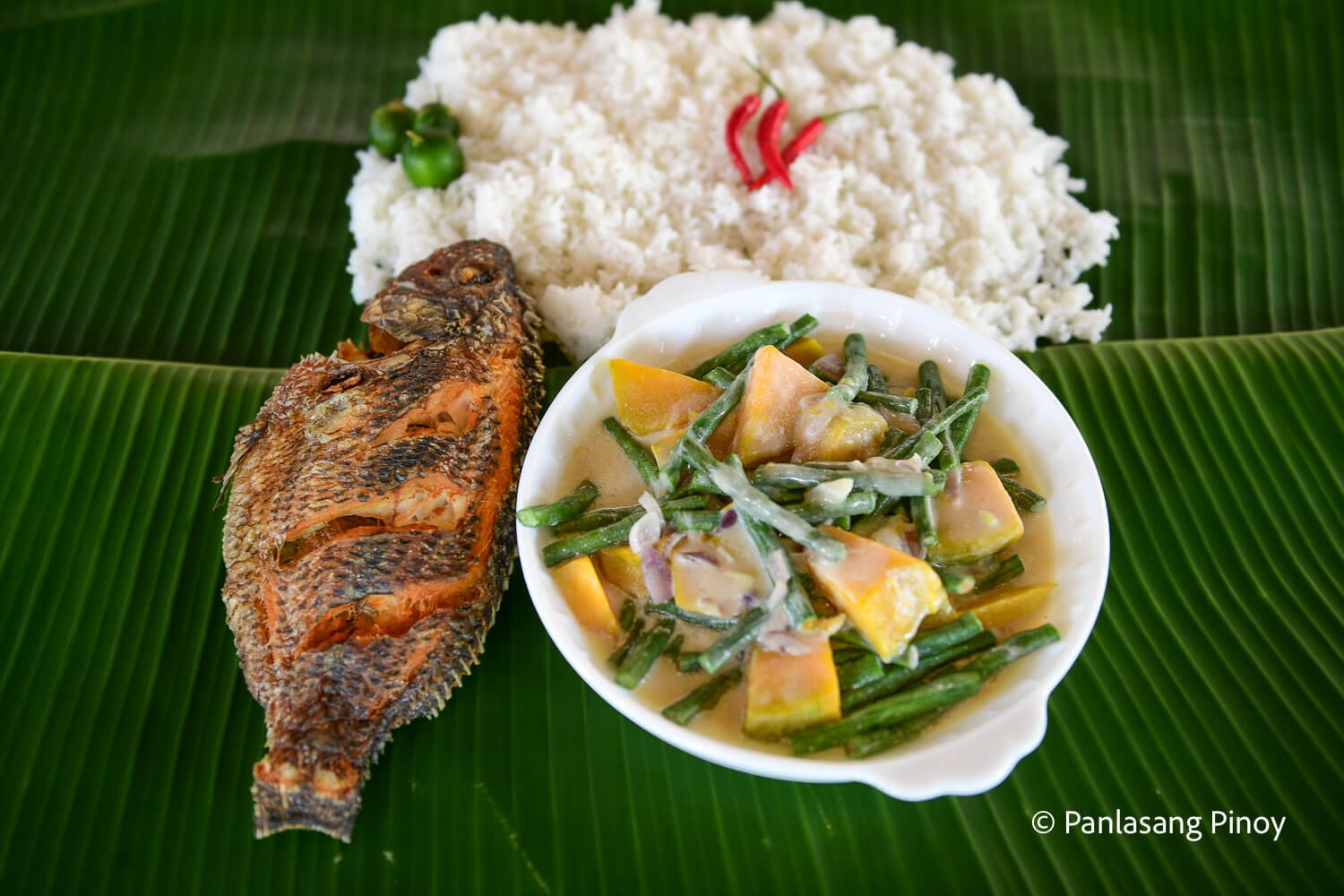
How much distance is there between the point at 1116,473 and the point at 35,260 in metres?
3.95

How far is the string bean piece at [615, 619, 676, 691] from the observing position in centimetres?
213

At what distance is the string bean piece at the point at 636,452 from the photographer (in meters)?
2.40

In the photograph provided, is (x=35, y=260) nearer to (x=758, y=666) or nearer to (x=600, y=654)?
(x=600, y=654)

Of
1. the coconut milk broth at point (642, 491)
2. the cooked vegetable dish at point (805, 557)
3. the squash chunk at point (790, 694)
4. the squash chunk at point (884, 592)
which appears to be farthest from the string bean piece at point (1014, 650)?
the squash chunk at point (790, 694)

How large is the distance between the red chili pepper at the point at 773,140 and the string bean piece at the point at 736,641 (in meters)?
2.07

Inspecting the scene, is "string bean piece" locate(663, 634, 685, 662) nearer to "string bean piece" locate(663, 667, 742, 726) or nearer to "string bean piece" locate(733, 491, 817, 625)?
"string bean piece" locate(663, 667, 742, 726)

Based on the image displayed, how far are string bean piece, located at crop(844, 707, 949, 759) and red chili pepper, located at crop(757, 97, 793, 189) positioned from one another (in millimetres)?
2207

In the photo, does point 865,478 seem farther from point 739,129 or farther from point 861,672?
point 739,129

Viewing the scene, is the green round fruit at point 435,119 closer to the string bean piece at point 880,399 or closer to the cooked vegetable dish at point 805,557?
the cooked vegetable dish at point 805,557

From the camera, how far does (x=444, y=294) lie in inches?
110

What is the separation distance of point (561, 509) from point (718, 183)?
187cm

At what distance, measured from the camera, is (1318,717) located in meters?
2.54

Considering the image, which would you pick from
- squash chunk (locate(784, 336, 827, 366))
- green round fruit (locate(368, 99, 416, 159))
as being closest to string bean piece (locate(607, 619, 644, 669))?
squash chunk (locate(784, 336, 827, 366))

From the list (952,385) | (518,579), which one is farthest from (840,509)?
(518,579)
